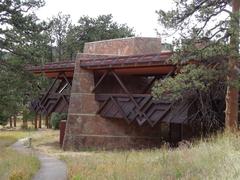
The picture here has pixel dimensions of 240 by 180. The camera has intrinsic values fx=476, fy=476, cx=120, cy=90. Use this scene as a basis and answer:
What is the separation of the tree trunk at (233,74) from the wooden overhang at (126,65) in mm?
5335

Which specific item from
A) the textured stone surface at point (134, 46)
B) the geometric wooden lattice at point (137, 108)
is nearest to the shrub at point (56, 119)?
the textured stone surface at point (134, 46)

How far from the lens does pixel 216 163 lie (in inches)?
364

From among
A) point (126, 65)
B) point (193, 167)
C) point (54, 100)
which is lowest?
point (193, 167)

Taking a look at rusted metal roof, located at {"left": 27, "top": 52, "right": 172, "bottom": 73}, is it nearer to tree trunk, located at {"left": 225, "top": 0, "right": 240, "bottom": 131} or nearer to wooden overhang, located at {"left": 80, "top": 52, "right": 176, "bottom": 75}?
wooden overhang, located at {"left": 80, "top": 52, "right": 176, "bottom": 75}

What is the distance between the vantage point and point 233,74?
A: 1605 centimetres

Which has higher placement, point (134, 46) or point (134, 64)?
point (134, 46)

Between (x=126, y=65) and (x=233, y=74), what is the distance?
481 inches

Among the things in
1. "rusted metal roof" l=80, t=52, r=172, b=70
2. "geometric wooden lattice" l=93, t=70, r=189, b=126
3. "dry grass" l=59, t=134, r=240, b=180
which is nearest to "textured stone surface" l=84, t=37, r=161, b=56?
"geometric wooden lattice" l=93, t=70, r=189, b=126

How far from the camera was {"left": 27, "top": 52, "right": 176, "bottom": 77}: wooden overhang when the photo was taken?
Answer: 25.0 meters

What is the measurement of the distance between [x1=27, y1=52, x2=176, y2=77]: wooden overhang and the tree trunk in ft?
17.5

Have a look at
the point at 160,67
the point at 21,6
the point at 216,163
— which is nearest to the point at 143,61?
the point at 160,67

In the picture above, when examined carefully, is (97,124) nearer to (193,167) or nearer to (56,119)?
(193,167)

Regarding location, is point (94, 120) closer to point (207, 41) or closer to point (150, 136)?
point (150, 136)

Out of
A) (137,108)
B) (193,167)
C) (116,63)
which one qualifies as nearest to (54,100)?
(116,63)
